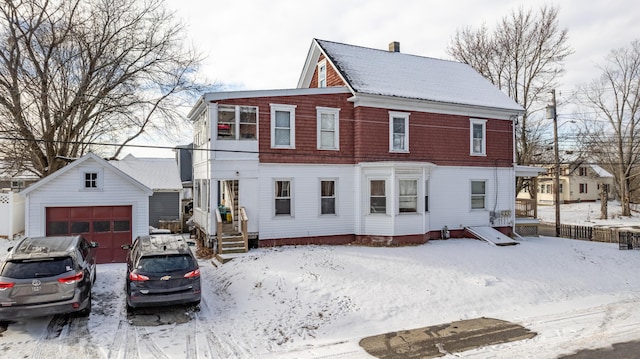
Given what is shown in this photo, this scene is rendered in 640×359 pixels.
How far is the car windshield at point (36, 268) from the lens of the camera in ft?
28.0

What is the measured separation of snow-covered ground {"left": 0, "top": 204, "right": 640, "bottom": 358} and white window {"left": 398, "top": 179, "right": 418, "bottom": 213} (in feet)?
7.77

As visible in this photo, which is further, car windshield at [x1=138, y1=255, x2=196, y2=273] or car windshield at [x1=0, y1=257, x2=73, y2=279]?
car windshield at [x1=138, y1=255, x2=196, y2=273]

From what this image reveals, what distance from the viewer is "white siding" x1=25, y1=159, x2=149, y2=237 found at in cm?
1558

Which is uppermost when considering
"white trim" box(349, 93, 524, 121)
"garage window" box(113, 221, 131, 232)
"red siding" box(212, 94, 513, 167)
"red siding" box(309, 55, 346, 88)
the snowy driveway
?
"red siding" box(309, 55, 346, 88)

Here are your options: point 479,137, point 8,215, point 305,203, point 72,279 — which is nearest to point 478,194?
point 479,137

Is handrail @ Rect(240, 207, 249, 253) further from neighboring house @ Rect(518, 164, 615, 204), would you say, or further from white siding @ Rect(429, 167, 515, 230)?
neighboring house @ Rect(518, 164, 615, 204)

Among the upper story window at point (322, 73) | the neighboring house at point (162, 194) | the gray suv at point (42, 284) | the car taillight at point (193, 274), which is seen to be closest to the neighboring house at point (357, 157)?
the upper story window at point (322, 73)

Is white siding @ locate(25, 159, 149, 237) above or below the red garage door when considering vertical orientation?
above

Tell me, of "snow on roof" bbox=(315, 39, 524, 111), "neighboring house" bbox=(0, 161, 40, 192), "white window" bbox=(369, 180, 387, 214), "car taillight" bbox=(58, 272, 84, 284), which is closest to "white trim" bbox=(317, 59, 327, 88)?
"snow on roof" bbox=(315, 39, 524, 111)

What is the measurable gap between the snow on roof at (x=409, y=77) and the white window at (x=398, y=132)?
3.40ft

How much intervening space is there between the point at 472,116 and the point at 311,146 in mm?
9365

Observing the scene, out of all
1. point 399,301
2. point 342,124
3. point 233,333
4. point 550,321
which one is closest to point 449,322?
point 399,301

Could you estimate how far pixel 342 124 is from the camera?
1870 centimetres

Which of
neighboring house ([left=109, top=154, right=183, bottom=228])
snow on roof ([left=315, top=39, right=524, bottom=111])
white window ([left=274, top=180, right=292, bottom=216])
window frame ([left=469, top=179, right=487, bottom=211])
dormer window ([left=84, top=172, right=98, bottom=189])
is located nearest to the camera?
dormer window ([left=84, top=172, right=98, bottom=189])
